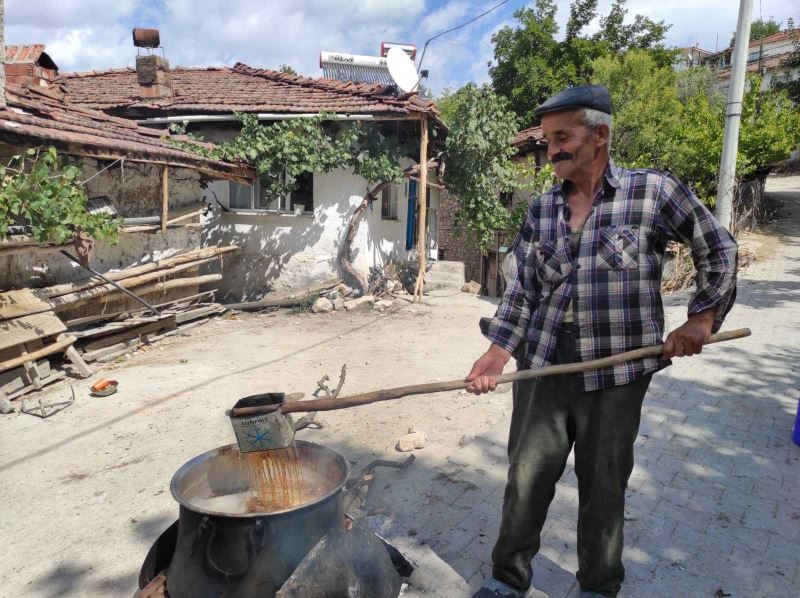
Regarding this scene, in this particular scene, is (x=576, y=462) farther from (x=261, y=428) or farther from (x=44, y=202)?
(x=44, y=202)

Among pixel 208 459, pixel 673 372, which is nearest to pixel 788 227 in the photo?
pixel 673 372

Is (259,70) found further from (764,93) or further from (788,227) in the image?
(788,227)

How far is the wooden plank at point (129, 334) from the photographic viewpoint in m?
6.68

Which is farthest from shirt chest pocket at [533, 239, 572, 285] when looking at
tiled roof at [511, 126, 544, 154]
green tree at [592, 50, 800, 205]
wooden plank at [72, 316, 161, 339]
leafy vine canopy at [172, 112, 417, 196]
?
tiled roof at [511, 126, 544, 154]

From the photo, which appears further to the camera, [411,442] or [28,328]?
[28,328]

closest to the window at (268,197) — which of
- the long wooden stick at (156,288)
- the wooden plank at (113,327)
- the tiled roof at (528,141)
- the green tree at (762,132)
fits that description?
the long wooden stick at (156,288)

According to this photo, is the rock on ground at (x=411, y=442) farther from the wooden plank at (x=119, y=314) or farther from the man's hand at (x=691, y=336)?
the wooden plank at (x=119, y=314)

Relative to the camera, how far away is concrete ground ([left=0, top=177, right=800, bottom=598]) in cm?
269

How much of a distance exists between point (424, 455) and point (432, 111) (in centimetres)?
747

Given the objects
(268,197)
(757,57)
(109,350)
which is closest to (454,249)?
(268,197)

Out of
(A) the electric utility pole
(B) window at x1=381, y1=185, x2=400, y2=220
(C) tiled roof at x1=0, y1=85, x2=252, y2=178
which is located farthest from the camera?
(B) window at x1=381, y1=185, x2=400, y2=220

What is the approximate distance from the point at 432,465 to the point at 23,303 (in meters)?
4.57

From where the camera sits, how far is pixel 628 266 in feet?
6.37

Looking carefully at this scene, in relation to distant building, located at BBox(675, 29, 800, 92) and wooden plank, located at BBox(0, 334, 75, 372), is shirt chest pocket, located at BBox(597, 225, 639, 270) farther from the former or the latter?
distant building, located at BBox(675, 29, 800, 92)
